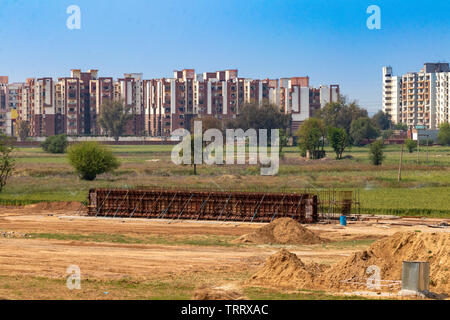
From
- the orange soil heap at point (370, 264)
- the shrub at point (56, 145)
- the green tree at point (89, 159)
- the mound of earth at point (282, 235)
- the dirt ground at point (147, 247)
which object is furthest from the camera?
the shrub at point (56, 145)

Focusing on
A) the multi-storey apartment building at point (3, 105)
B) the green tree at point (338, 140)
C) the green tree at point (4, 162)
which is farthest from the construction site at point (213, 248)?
the multi-storey apartment building at point (3, 105)

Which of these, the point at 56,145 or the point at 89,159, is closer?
the point at 89,159

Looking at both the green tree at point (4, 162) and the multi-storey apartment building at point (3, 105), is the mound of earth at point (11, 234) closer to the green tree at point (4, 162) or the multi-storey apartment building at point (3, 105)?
A: the green tree at point (4, 162)

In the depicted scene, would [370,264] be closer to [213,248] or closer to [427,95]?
[213,248]

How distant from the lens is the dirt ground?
25391mm

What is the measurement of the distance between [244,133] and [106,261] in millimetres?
117992

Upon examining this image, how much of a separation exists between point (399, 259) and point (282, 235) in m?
11.3

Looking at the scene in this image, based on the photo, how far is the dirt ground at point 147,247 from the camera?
2539 cm

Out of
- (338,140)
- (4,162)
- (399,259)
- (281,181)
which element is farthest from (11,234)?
(338,140)

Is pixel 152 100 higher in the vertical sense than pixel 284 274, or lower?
higher

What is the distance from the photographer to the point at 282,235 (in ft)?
113

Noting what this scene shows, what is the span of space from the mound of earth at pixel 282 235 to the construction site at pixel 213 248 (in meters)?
0.06

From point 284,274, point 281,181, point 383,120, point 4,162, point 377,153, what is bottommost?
point 284,274
